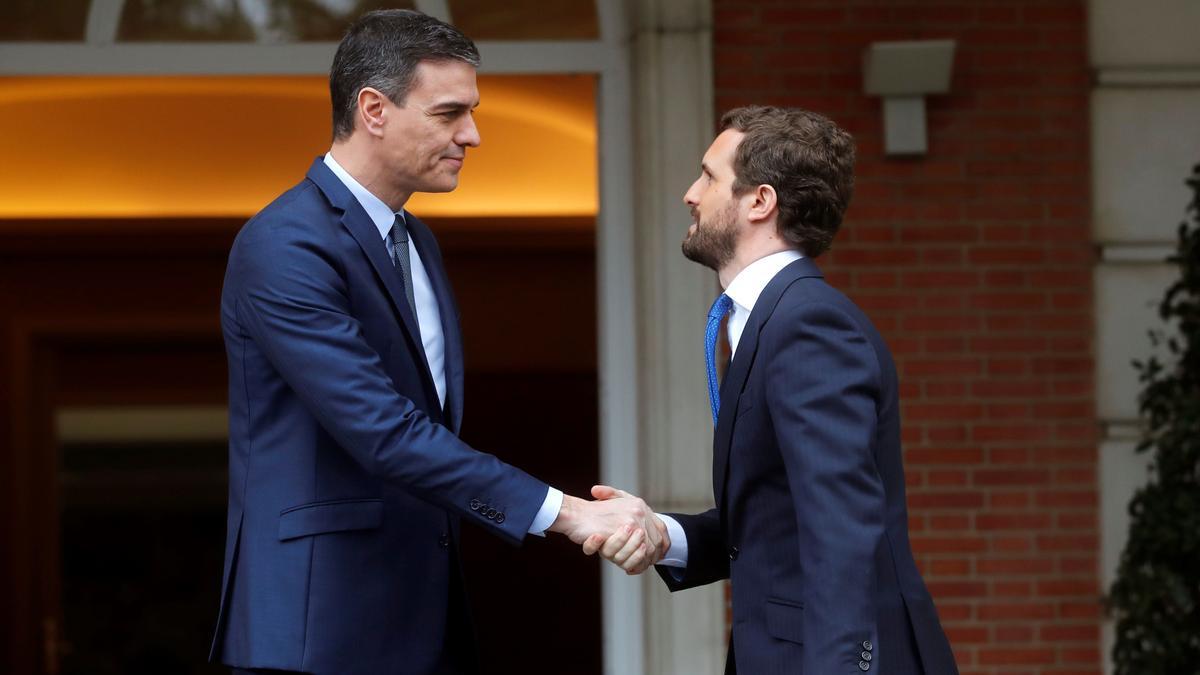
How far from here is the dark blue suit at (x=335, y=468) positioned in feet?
9.03

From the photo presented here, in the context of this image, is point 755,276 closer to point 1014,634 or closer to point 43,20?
point 1014,634

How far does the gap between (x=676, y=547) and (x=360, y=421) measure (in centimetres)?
75

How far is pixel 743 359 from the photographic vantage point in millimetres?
2723

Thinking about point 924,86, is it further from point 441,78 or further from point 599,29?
point 441,78

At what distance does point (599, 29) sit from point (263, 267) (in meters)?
2.70

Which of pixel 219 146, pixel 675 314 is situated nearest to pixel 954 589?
pixel 675 314

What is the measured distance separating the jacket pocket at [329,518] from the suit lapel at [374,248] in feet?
0.85

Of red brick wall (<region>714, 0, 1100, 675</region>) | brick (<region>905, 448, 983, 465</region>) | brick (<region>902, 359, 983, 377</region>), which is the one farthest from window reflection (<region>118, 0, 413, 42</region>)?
brick (<region>905, 448, 983, 465</region>)

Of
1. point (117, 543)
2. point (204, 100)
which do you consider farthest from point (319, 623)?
point (117, 543)

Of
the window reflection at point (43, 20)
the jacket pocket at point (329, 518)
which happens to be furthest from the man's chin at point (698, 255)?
the window reflection at point (43, 20)

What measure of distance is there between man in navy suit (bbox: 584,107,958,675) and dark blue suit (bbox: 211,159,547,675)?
1.11 ft

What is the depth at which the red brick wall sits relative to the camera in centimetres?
511

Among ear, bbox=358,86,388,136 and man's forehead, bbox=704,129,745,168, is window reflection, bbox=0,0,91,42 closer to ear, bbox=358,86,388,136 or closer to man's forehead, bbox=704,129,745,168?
ear, bbox=358,86,388,136

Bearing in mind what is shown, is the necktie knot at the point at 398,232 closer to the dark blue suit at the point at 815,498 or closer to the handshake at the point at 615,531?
the handshake at the point at 615,531
